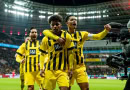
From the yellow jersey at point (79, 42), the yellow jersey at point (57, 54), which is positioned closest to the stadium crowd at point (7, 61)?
the yellow jersey at point (79, 42)

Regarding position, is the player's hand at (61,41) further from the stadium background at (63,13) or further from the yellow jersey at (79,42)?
the stadium background at (63,13)

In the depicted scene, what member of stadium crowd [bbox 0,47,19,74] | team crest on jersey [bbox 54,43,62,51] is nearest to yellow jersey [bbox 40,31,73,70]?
team crest on jersey [bbox 54,43,62,51]

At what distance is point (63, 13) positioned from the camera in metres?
61.0

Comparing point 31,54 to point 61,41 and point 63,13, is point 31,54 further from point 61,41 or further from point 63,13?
point 63,13

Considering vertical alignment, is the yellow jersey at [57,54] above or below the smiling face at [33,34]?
below

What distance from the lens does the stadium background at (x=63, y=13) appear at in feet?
161

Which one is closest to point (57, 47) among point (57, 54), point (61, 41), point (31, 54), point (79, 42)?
point (57, 54)

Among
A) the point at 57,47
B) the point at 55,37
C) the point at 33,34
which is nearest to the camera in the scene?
the point at 55,37

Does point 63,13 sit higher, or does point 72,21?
point 63,13

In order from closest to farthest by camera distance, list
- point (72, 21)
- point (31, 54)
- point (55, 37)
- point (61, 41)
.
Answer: point (61, 41) → point (55, 37) → point (72, 21) → point (31, 54)

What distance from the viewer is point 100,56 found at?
5028 cm

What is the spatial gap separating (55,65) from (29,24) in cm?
5258

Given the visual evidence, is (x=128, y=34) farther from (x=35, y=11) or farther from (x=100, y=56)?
(x=35, y=11)

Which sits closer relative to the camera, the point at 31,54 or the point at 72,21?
the point at 72,21
